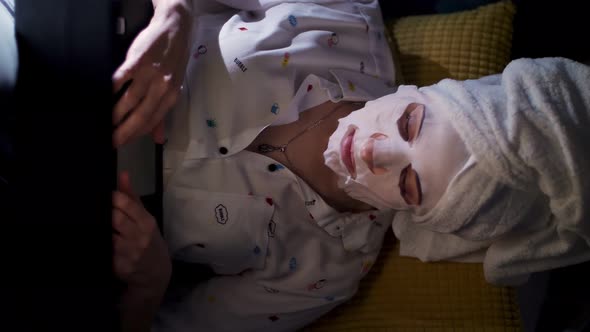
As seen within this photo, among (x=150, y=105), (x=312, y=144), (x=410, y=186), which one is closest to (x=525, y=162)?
(x=410, y=186)

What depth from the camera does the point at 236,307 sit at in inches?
36.6

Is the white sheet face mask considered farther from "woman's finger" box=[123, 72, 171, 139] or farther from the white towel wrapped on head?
"woman's finger" box=[123, 72, 171, 139]

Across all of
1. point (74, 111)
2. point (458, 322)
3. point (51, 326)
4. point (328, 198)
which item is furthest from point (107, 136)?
point (458, 322)

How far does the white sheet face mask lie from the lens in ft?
2.44

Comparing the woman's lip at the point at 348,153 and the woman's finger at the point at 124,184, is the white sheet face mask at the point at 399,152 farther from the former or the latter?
the woman's finger at the point at 124,184

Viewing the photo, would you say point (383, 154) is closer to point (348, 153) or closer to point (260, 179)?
point (348, 153)

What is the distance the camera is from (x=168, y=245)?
87cm

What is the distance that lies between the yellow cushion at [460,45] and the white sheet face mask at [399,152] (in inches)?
10.4

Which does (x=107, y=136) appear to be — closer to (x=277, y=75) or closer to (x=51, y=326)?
(x=51, y=326)

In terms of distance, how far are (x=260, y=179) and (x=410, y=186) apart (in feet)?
0.82

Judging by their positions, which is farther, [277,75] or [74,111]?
[277,75]

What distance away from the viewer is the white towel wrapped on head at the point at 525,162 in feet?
2.30

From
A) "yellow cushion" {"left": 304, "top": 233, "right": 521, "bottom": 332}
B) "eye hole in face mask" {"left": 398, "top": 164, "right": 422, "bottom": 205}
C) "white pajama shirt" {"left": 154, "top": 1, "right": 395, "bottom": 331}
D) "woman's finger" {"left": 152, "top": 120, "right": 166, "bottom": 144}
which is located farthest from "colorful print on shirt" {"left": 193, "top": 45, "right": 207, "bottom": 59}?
"yellow cushion" {"left": 304, "top": 233, "right": 521, "bottom": 332}

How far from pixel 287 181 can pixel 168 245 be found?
0.71ft
